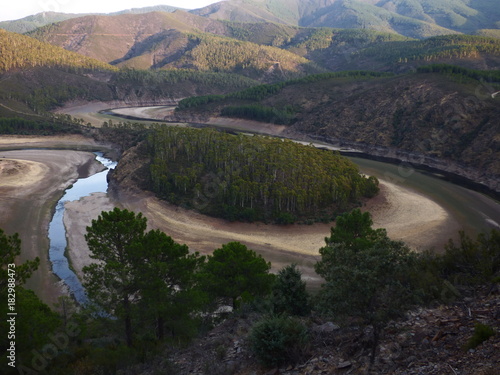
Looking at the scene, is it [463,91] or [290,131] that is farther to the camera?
[290,131]

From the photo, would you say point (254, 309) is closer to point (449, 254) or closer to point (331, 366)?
point (331, 366)

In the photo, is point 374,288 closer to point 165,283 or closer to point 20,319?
point 165,283

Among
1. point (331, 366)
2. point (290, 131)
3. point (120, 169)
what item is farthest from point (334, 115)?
point (331, 366)

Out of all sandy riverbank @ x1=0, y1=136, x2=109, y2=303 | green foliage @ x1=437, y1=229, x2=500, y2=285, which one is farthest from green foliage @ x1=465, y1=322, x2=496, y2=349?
sandy riverbank @ x1=0, y1=136, x2=109, y2=303

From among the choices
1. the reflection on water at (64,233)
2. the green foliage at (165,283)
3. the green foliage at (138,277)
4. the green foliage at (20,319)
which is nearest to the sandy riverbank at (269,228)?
the reflection on water at (64,233)

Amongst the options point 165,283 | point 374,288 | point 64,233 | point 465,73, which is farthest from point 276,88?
point 374,288
